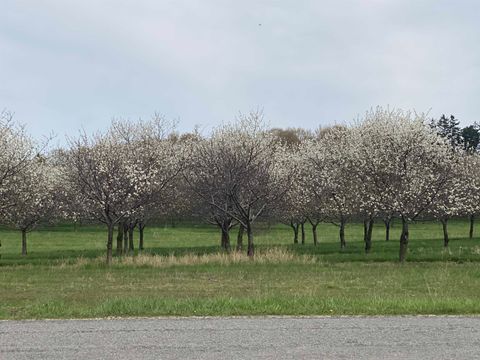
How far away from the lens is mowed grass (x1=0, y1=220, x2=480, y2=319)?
36.5 feet

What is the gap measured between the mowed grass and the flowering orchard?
8.15ft

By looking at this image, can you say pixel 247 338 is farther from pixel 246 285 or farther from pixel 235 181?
pixel 235 181

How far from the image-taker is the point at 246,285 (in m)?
18.1

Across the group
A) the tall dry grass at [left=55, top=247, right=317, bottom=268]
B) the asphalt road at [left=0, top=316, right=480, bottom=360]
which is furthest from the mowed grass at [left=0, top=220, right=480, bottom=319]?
the asphalt road at [left=0, top=316, right=480, bottom=360]

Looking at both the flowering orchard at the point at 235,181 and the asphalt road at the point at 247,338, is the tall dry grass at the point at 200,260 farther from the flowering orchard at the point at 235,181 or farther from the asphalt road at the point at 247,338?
the asphalt road at the point at 247,338

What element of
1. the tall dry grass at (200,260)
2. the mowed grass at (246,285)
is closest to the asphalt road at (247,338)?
the mowed grass at (246,285)

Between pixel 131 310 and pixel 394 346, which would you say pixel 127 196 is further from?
pixel 394 346

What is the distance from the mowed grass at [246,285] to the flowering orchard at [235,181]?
8.15ft

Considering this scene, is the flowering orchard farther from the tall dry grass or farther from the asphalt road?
the asphalt road

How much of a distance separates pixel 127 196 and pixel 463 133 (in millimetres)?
93529

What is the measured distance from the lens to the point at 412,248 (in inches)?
1391

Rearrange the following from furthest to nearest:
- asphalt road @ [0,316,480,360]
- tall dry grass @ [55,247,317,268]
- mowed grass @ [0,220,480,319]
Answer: tall dry grass @ [55,247,317,268] < mowed grass @ [0,220,480,319] < asphalt road @ [0,316,480,360]

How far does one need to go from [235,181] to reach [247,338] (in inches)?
856

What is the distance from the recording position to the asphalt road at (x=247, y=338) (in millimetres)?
7363
